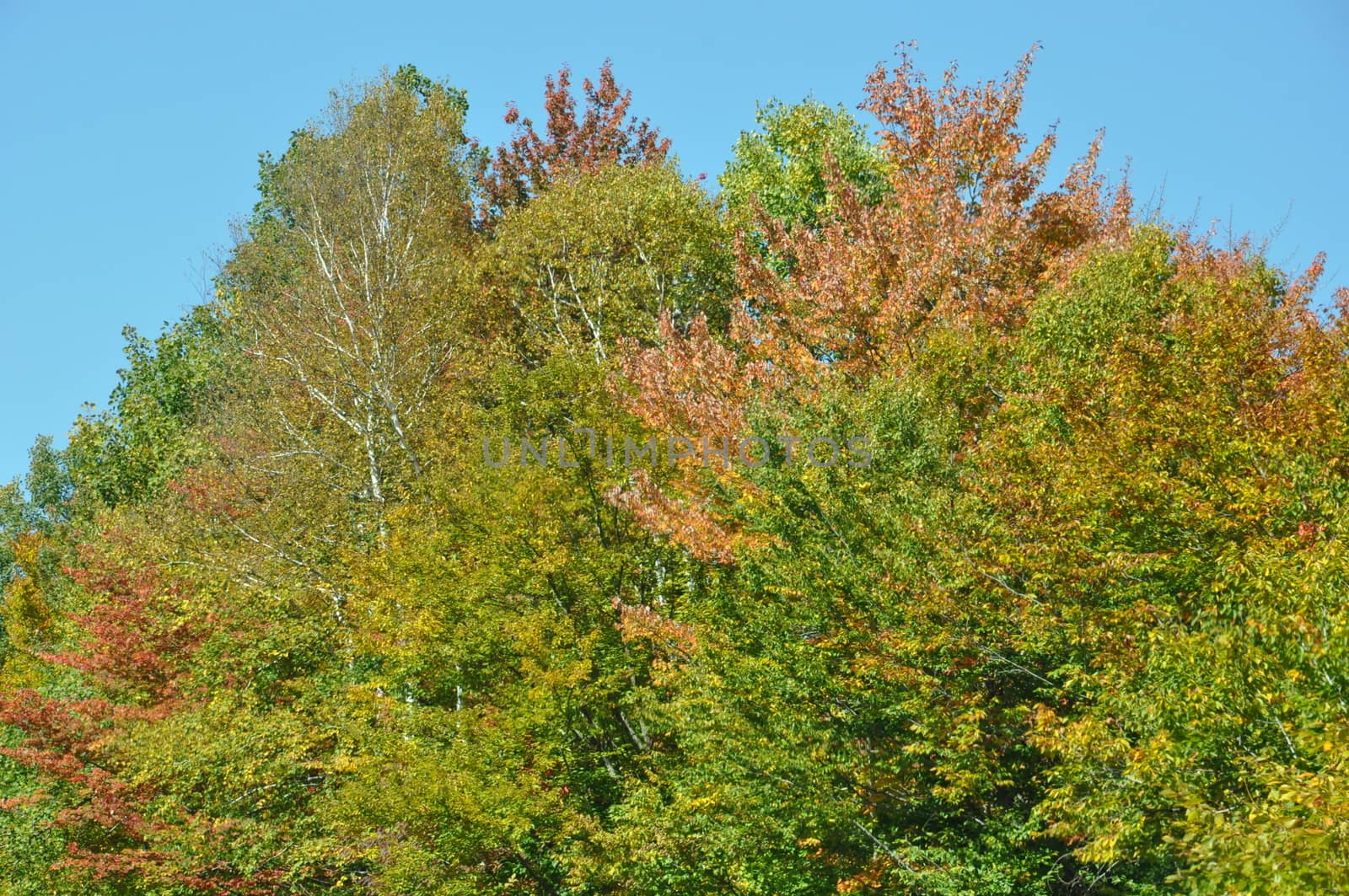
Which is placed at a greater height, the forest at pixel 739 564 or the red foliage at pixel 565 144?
the red foliage at pixel 565 144

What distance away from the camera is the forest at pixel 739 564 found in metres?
15.0

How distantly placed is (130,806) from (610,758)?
428 inches

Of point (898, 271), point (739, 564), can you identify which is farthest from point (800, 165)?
point (739, 564)

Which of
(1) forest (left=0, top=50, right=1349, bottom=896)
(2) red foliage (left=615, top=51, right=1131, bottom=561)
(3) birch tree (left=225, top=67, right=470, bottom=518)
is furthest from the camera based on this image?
(3) birch tree (left=225, top=67, right=470, bottom=518)

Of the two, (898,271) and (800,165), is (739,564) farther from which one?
(800,165)

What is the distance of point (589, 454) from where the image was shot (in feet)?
79.6

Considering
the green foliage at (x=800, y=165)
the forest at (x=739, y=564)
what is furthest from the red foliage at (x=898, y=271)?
the green foliage at (x=800, y=165)

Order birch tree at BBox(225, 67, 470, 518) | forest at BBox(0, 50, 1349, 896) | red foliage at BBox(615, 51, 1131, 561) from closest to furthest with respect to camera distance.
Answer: forest at BBox(0, 50, 1349, 896)
red foliage at BBox(615, 51, 1131, 561)
birch tree at BBox(225, 67, 470, 518)

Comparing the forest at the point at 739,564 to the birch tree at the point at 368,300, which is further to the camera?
the birch tree at the point at 368,300

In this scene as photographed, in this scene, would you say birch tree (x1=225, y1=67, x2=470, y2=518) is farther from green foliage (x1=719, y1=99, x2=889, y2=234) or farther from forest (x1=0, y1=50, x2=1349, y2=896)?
green foliage (x1=719, y1=99, x2=889, y2=234)

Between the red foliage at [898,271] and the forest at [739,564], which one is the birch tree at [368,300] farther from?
the red foliage at [898,271]

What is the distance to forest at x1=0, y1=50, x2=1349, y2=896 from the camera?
15.0m

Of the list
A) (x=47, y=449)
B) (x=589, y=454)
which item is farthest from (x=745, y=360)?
(x=47, y=449)

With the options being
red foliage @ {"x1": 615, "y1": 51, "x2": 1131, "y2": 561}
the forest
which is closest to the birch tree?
the forest
